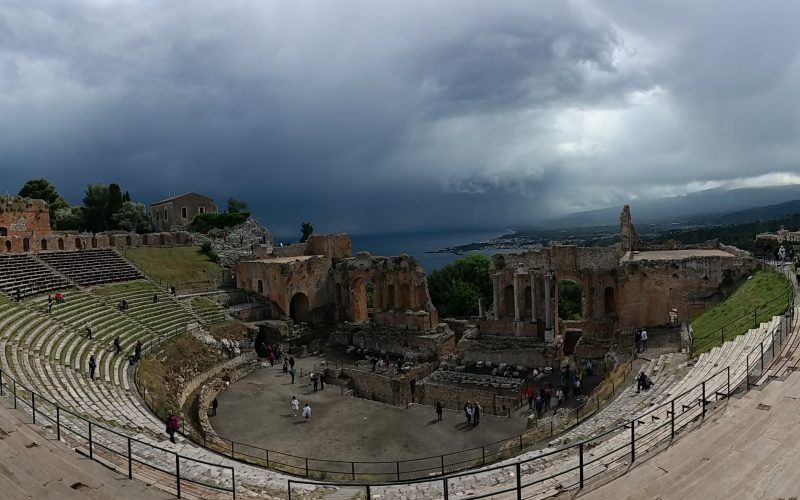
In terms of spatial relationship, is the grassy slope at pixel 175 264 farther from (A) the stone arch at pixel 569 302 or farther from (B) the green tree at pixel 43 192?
(A) the stone arch at pixel 569 302

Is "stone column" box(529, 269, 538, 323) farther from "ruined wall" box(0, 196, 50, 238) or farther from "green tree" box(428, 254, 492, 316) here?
"ruined wall" box(0, 196, 50, 238)

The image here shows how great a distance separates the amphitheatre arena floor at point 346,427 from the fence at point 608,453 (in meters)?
6.82

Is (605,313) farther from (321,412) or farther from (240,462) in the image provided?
(240,462)

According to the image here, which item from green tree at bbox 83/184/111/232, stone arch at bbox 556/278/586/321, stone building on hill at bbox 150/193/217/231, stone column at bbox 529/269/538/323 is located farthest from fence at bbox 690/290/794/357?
green tree at bbox 83/184/111/232

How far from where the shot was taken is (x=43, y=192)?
59781mm

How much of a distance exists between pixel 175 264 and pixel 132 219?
69.7ft

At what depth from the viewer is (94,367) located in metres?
20.6

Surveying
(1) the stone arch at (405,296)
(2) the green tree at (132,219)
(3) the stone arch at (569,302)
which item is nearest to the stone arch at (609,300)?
(1) the stone arch at (405,296)

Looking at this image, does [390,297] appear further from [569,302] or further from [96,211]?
[96,211]

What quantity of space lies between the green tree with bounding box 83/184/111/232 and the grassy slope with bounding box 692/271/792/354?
198ft

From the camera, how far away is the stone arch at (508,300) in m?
33.4

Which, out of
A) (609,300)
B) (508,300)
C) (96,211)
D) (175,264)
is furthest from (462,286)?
(96,211)

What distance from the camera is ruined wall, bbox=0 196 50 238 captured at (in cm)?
4209

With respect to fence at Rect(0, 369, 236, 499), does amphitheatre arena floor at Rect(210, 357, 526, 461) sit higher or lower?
lower
